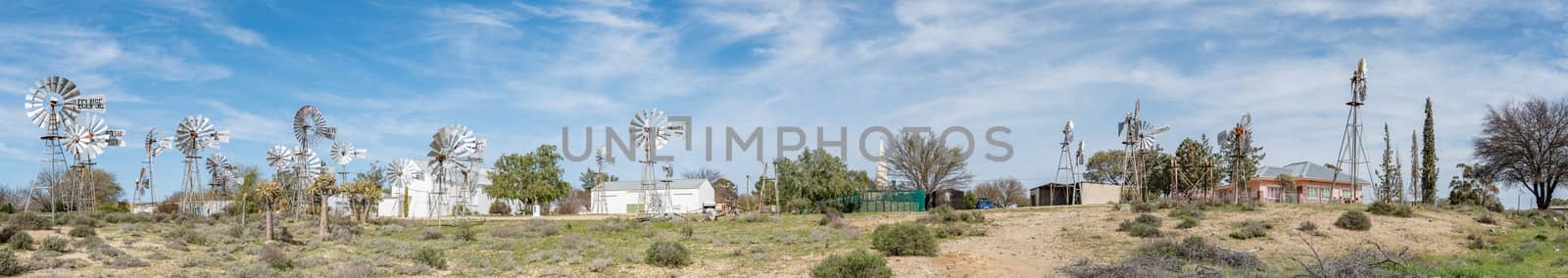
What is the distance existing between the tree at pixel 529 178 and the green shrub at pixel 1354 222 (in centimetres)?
4758

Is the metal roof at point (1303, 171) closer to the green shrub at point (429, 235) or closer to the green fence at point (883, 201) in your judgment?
the green fence at point (883, 201)

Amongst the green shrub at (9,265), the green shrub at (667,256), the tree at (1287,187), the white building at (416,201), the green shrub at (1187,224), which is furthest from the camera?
the white building at (416,201)

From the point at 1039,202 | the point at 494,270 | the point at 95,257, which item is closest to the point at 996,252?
the point at 494,270

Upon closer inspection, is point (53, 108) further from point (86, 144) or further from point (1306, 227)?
point (1306, 227)

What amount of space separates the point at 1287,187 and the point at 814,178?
96.4ft

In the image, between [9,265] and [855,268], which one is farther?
[855,268]

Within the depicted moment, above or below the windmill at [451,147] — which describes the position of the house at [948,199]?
below

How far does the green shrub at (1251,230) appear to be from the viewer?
2459 centimetres

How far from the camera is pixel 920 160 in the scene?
63250mm

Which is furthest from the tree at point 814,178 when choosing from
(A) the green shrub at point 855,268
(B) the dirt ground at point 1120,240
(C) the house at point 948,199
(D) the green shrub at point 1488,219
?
(A) the green shrub at point 855,268

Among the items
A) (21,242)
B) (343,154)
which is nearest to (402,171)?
(343,154)

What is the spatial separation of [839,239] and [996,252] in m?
5.31

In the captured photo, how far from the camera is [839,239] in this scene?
85.4 ft

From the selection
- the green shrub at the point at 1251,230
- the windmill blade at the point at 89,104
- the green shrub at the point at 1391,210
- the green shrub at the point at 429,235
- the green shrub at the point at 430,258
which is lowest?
the green shrub at the point at 429,235
